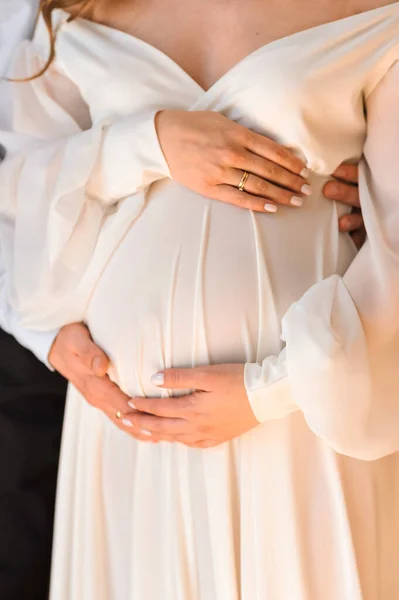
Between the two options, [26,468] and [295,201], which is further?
[26,468]

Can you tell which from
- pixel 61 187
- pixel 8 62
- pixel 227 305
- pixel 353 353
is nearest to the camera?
pixel 353 353

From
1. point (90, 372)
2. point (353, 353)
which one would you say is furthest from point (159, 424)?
point (353, 353)

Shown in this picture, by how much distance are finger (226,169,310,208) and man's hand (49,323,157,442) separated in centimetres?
31

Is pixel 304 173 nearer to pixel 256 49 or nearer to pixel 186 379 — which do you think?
pixel 256 49

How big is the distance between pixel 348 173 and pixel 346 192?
3cm

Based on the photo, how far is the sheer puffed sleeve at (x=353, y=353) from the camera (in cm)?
79

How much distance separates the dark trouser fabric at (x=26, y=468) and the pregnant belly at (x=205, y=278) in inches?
11.4

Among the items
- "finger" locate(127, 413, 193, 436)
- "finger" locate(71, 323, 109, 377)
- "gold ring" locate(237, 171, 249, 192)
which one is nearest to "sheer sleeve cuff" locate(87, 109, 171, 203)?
"gold ring" locate(237, 171, 249, 192)

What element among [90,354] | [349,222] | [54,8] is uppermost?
[54,8]

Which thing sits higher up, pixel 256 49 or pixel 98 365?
pixel 256 49

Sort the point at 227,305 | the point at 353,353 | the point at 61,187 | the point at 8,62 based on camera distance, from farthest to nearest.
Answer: the point at 8,62 < the point at 61,187 < the point at 227,305 < the point at 353,353

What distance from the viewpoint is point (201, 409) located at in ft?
2.97

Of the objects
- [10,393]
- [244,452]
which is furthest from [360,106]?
[10,393]

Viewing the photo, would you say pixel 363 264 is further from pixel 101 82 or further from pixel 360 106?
pixel 101 82
